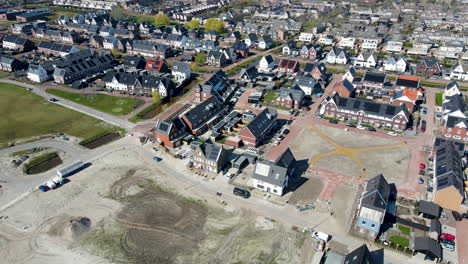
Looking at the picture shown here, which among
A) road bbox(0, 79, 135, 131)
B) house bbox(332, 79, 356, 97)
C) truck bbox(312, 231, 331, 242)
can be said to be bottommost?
truck bbox(312, 231, 331, 242)

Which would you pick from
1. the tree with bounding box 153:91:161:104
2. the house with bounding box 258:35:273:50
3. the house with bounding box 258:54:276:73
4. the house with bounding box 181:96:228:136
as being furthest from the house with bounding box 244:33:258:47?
the house with bounding box 181:96:228:136

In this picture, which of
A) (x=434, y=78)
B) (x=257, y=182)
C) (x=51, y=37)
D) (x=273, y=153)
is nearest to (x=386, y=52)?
(x=434, y=78)

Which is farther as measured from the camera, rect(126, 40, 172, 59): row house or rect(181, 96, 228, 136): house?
rect(126, 40, 172, 59): row house

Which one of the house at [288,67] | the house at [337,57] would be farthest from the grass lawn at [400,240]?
the house at [337,57]

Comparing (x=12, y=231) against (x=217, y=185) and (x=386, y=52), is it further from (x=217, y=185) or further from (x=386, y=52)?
(x=386, y=52)

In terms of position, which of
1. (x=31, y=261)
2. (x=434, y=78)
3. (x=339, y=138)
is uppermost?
(x=434, y=78)

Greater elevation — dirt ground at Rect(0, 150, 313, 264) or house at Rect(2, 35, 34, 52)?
house at Rect(2, 35, 34, 52)

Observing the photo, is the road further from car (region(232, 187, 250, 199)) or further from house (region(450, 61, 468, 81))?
house (region(450, 61, 468, 81))
